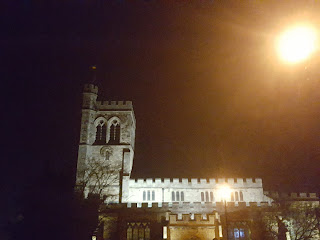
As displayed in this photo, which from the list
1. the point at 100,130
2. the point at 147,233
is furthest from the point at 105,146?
the point at 147,233

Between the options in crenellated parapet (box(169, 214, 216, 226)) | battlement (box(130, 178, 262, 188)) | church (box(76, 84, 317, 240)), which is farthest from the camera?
battlement (box(130, 178, 262, 188))

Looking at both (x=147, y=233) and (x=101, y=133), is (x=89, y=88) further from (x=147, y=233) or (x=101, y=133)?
(x=147, y=233)

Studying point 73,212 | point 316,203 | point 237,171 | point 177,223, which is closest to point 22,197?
point 73,212

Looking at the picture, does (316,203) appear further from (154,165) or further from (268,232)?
(154,165)

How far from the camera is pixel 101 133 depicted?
3928 centimetres

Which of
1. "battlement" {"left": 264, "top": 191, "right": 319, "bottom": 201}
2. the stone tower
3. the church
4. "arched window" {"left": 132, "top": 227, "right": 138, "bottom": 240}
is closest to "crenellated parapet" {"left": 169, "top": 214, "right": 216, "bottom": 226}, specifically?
the church

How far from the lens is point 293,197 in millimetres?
35250

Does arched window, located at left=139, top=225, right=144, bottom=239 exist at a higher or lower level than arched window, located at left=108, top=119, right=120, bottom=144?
lower

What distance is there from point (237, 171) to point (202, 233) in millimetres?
15516

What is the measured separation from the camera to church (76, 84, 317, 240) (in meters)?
28.5

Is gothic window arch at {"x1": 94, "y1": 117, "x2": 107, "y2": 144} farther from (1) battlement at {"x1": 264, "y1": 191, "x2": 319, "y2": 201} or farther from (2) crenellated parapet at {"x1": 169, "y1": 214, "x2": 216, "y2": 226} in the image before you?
(1) battlement at {"x1": 264, "y1": 191, "x2": 319, "y2": 201}

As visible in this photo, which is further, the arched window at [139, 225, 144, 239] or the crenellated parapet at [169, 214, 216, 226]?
the arched window at [139, 225, 144, 239]

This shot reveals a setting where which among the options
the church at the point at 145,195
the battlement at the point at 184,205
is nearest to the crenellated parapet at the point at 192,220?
the church at the point at 145,195

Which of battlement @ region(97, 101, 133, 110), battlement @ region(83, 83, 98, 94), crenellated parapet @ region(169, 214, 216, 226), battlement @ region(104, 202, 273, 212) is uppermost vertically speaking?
battlement @ region(83, 83, 98, 94)
